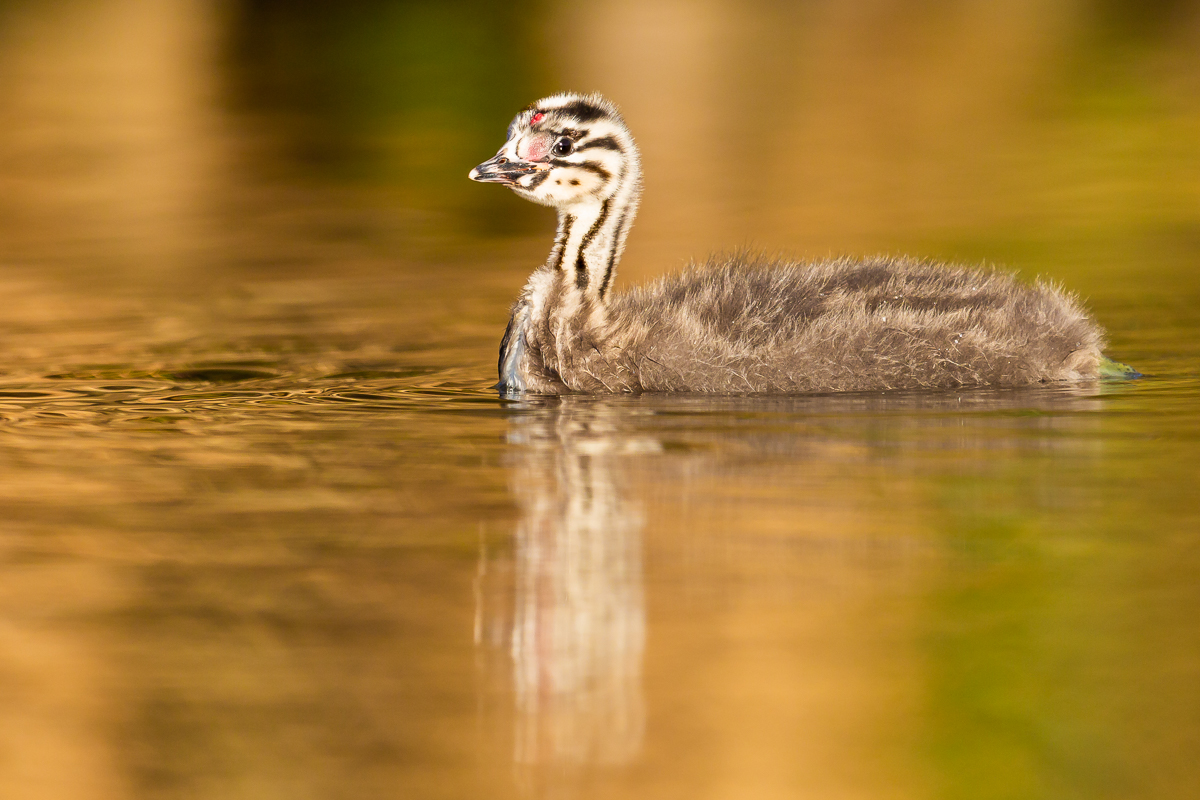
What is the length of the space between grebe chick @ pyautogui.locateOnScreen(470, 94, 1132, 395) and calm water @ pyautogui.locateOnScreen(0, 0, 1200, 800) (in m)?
0.21

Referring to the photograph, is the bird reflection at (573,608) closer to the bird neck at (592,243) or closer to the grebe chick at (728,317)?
the grebe chick at (728,317)

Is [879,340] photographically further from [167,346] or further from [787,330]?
[167,346]

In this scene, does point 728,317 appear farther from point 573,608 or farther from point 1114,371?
point 573,608

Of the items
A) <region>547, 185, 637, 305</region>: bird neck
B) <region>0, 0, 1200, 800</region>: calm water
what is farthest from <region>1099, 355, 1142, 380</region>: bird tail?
<region>547, 185, 637, 305</region>: bird neck

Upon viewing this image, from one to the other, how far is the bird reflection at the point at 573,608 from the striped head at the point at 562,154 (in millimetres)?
2027

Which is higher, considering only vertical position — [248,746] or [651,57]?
[651,57]

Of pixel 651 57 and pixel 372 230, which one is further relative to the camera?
pixel 651 57

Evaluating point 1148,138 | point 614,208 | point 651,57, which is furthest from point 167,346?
point 651,57

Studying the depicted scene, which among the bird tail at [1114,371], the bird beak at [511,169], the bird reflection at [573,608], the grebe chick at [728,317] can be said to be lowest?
the bird reflection at [573,608]

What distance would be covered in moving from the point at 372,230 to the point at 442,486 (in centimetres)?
1005

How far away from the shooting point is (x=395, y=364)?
10.8m

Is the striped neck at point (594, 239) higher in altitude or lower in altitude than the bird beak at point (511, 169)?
lower

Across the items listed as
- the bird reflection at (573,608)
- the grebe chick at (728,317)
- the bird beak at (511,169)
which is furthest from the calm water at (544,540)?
A: the bird beak at (511,169)

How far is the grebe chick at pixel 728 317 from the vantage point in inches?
361
